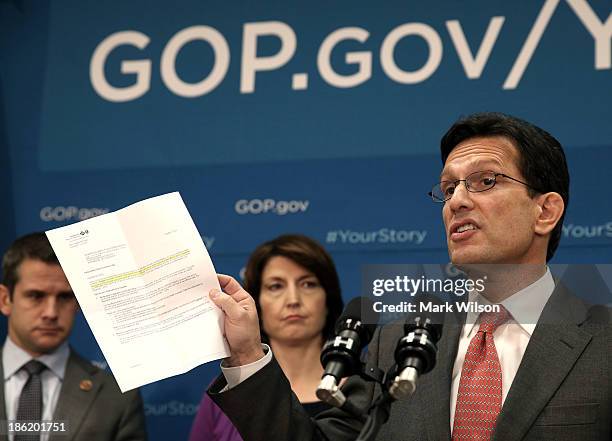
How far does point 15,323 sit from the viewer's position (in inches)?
151

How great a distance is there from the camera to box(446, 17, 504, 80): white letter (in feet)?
13.0

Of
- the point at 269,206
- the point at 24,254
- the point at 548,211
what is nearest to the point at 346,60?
the point at 269,206

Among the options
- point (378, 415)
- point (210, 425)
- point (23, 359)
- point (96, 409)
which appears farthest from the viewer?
point (23, 359)

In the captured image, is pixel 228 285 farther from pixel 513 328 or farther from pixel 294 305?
pixel 294 305

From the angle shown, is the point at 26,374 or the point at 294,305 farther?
the point at 26,374

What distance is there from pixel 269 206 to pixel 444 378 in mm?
2112

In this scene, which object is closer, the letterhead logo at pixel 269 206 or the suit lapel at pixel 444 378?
the suit lapel at pixel 444 378

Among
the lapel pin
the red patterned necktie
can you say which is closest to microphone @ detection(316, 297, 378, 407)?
the red patterned necktie

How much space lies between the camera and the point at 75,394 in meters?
3.71

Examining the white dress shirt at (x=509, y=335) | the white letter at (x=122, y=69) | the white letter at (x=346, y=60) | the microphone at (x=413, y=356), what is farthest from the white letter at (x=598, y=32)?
the microphone at (x=413, y=356)

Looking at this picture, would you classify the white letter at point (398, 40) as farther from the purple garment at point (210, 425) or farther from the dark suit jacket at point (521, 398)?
the dark suit jacket at point (521, 398)

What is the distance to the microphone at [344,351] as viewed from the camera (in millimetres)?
1668

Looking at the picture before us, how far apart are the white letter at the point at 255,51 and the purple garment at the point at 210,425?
158 centimetres

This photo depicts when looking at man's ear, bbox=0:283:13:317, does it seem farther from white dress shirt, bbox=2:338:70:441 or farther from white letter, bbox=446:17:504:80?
white letter, bbox=446:17:504:80
